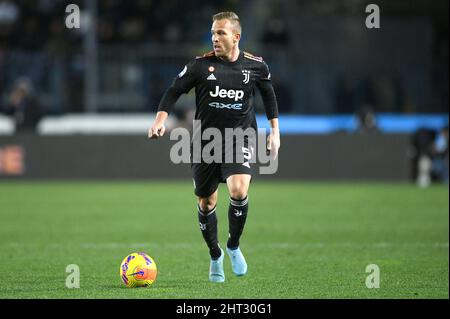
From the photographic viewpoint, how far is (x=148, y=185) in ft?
74.5

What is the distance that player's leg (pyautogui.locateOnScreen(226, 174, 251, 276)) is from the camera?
8828 mm

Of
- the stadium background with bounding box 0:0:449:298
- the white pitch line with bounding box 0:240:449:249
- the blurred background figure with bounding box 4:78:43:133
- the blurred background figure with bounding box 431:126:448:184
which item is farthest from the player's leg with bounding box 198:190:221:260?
the blurred background figure with bounding box 431:126:448:184

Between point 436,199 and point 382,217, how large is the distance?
3.67 meters

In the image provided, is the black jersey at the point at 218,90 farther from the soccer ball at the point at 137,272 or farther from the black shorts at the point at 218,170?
the soccer ball at the point at 137,272

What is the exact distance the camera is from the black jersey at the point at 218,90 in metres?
8.86

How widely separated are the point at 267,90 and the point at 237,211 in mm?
1159

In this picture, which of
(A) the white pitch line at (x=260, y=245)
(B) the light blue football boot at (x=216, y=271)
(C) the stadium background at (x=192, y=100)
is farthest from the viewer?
(C) the stadium background at (x=192, y=100)

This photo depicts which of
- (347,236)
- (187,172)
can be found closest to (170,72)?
(187,172)

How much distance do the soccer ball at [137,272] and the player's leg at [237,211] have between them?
3.17 ft

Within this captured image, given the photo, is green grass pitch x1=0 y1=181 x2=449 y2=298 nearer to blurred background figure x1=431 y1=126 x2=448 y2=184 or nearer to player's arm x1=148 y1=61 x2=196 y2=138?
player's arm x1=148 y1=61 x2=196 y2=138

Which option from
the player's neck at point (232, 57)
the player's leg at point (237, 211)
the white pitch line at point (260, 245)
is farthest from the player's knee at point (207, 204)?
the white pitch line at point (260, 245)

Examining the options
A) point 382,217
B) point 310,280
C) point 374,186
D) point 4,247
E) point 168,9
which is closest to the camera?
point 310,280

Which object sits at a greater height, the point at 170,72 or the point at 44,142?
the point at 170,72

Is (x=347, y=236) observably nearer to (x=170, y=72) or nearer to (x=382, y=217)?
(x=382, y=217)
